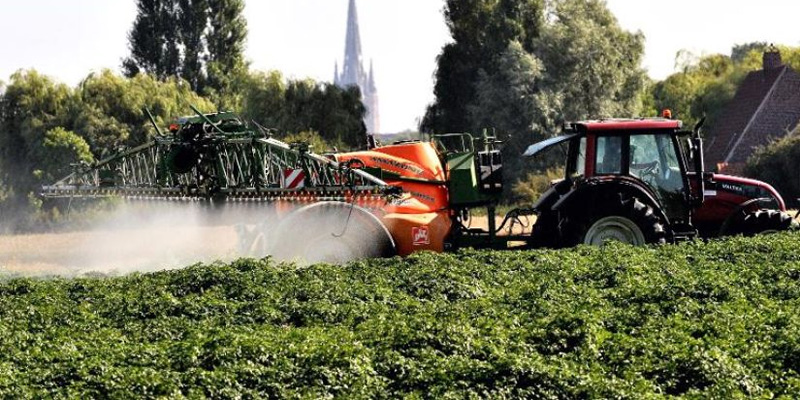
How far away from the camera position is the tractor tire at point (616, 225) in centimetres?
1964

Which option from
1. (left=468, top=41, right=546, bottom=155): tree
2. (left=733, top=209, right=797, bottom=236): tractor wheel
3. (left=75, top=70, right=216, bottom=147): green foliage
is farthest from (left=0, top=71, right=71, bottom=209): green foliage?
(left=733, top=209, right=797, bottom=236): tractor wheel

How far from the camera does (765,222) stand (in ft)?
71.6

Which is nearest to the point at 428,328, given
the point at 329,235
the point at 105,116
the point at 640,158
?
the point at 329,235

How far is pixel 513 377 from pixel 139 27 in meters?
59.0

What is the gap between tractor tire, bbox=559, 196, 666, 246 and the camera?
19641 mm

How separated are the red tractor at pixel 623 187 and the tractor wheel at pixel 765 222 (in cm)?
167

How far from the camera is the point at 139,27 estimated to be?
6750 centimetres

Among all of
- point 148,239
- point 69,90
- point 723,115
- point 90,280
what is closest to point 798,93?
point 723,115

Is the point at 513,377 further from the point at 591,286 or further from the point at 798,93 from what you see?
the point at 798,93

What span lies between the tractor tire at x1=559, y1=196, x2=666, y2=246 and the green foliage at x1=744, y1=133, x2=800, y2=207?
2196 cm

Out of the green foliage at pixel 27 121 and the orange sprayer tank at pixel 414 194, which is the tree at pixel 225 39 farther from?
the orange sprayer tank at pixel 414 194

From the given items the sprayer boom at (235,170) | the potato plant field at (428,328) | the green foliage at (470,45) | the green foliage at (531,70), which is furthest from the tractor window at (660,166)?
the green foliage at (470,45)

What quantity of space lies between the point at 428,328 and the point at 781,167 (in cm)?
3129

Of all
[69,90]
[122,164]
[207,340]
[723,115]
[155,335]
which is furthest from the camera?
[723,115]
